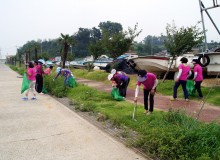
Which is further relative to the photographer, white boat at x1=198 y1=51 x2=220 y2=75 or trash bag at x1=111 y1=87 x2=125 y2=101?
white boat at x1=198 y1=51 x2=220 y2=75

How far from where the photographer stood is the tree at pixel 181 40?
49.1 ft

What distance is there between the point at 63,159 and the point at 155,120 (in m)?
2.61

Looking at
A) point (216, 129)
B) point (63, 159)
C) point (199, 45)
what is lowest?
point (63, 159)

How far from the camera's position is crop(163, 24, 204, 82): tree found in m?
15.0

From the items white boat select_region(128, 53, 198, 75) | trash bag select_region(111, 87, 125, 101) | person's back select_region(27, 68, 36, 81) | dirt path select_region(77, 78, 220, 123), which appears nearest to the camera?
dirt path select_region(77, 78, 220, 123)

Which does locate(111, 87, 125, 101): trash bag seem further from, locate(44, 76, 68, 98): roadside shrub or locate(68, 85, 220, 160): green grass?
locate(68, 85, 220, 160): green grass

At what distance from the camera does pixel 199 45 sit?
15.8m

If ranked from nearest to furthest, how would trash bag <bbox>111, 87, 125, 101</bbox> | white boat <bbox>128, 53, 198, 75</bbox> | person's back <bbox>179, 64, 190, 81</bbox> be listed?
person's back <bbox>179, 64, 190, 81</bbox> < trash bag <bbox>111, 87, 125, 101</bbox> < white boat <bbox>128, 53, 198, 75</bbox>

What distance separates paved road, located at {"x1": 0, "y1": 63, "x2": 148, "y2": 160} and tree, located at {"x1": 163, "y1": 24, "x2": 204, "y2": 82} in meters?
7.32

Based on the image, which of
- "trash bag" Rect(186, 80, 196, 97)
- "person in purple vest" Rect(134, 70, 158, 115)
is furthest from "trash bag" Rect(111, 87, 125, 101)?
"person in purple vest" Rect(134, 70, 158, 115)

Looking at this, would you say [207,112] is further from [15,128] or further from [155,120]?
[15,128]

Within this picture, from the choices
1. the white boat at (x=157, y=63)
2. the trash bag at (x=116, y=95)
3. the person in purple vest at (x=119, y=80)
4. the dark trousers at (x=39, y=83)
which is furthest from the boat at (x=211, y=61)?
the dark trousers at (x=39, y=83)

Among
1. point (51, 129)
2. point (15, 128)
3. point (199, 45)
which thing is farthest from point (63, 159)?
point (199, 45)

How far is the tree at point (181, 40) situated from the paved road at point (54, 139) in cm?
732
